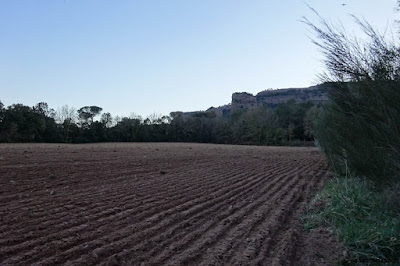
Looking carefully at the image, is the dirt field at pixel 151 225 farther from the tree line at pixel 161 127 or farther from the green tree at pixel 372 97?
the tree line at pixel 161 127

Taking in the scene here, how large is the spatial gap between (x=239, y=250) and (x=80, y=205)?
4066 millimetres

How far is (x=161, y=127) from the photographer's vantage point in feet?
251

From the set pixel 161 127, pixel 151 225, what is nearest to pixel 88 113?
pixel 161 127

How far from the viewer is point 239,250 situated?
516cm

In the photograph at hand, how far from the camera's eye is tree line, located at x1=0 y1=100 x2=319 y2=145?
184 feet

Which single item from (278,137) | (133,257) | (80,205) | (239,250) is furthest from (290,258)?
(278,137)

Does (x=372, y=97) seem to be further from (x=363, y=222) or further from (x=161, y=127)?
(x=161, y=127)

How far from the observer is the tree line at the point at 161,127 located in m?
56.0

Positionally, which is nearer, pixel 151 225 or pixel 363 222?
pixel 363 222

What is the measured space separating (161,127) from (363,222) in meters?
71.3

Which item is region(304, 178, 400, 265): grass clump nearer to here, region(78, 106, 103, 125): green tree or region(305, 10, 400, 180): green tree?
region(305, 10, 400, 180): green tree

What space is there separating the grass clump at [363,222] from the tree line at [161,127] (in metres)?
52.5

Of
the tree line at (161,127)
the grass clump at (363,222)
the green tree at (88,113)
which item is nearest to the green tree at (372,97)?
the grass clump at (363,222)

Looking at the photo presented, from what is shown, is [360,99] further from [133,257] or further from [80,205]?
[80,205]
